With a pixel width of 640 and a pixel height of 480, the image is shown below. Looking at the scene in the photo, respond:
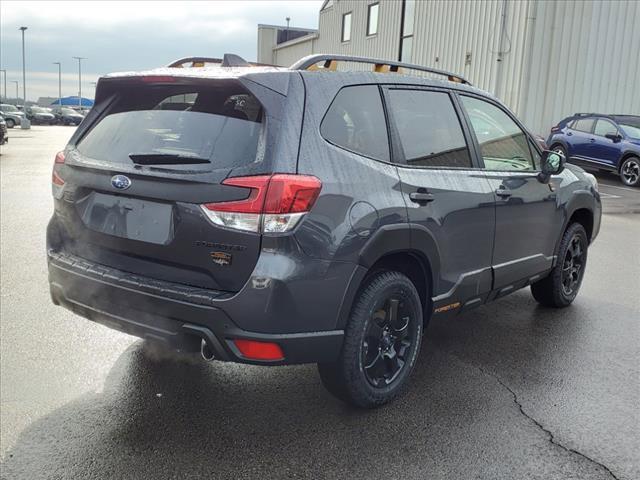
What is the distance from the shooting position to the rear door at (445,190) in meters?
3.49

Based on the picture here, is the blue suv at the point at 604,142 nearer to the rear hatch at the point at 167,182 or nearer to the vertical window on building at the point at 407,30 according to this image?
the vertical window on building at the point at 407,30

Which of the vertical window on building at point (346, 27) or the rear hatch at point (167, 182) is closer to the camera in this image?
the rear hatch at point (167, 182)

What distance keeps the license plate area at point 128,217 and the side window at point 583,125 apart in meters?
15.1

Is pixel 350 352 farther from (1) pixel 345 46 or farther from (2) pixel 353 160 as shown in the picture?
(1) pixel 345 46

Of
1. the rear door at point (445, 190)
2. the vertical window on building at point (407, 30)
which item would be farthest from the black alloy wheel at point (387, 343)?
the vertical window on building at point (407, 30)

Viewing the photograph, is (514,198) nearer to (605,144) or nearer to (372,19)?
(605,144)

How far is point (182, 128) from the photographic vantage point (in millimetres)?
3111

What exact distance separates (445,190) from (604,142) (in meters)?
13.5

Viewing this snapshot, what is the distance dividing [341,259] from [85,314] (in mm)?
1325

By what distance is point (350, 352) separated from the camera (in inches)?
124

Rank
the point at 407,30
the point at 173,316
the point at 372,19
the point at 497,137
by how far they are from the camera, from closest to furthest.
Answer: the point at 173,316 < the point at 497,137 < the point at 407,30 < the point at 372,19

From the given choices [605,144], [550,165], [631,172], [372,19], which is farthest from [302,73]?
[372,19]

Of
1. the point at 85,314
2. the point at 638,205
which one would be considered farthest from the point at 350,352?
the point at 638,205

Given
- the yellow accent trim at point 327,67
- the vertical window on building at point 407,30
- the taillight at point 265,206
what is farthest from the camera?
the vertical window on building at point 407,30
